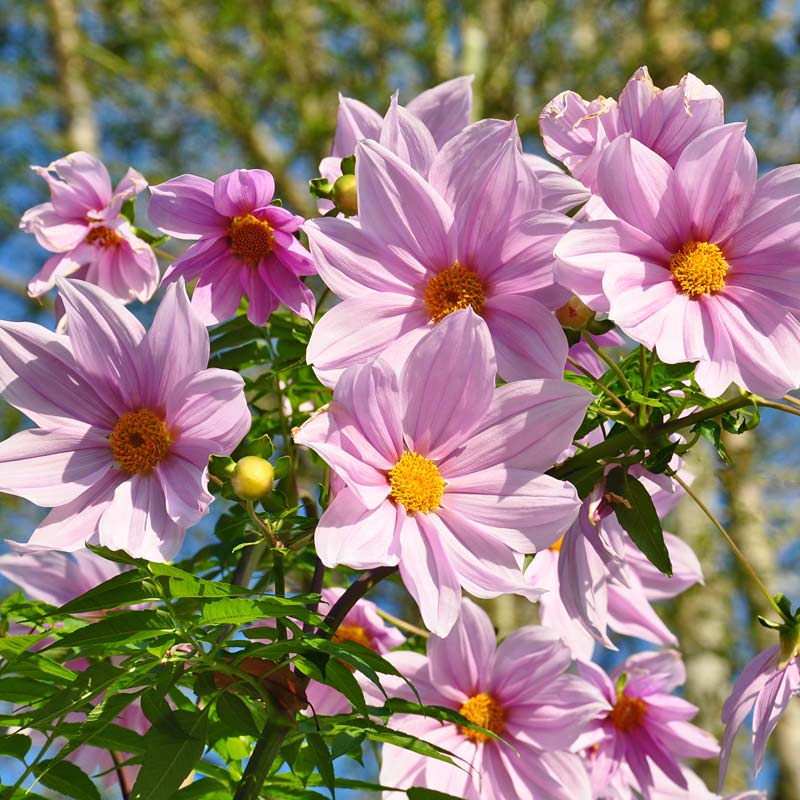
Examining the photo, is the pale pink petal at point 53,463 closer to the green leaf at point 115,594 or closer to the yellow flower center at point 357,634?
the green leaf at point 115,594

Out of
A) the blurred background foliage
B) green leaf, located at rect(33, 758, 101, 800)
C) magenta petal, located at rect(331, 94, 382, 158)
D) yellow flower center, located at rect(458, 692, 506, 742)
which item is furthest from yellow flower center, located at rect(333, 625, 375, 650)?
the blurred background foliage

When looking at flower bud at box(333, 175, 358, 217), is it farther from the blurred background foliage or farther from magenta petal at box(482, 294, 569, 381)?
the blurred background foliage

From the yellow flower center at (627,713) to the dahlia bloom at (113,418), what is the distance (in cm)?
44

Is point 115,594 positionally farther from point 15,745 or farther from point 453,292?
point 453,292

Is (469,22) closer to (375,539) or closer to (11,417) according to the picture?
(11,417)

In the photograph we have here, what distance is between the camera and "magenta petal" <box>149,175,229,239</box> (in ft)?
1.94

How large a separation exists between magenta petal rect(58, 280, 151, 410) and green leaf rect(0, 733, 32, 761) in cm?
17

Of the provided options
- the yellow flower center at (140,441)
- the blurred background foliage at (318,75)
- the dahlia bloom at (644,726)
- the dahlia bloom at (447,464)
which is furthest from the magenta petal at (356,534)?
the blurred background foliage at (318,75)

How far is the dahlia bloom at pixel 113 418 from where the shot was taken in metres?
0.48

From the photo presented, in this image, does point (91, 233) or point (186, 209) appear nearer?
point (186, 209)

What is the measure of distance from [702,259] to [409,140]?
166 mm

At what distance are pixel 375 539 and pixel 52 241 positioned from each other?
40 centimetres

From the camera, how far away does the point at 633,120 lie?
55cm

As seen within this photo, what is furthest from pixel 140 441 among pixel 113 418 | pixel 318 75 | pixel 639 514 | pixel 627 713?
pixel 318 75
